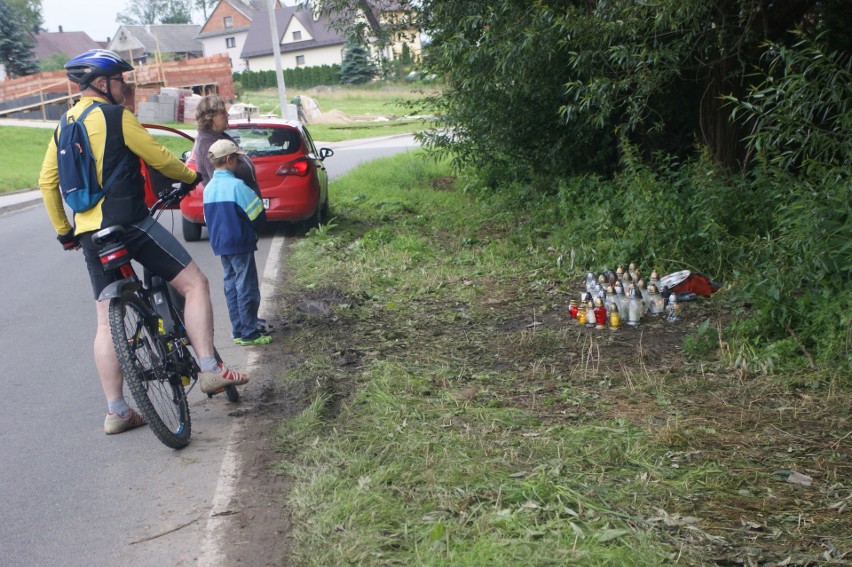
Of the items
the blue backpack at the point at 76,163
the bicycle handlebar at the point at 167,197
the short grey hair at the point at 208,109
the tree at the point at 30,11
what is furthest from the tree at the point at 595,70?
the tree at the point at 30,11

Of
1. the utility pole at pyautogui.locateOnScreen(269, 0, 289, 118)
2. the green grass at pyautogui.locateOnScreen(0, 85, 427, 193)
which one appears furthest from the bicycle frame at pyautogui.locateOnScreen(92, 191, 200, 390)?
the utility pole at pyautogui.locateOnScreen(269, 0, 289, 118)

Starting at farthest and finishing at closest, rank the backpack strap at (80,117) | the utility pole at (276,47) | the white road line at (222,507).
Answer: the utility pole at (276,47), the backpack strap at (80,117), the white road line at (222,507)

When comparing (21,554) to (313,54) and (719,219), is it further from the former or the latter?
(313,54)

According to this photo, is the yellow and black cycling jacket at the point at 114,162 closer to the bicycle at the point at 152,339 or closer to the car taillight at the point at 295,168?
the bicycle at the point at 152,339

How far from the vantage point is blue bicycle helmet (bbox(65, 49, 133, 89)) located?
16.3ft

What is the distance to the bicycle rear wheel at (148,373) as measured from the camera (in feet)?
15.9

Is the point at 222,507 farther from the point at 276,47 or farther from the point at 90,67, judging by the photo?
the point at 276,47

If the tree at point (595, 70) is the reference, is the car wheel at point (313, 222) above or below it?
below

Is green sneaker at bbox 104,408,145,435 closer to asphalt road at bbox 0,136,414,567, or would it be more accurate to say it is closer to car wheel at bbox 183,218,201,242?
asphalt road at bbox 0,136,414,567

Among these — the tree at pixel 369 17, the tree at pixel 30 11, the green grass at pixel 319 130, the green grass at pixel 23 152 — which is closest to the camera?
the tree at pixel 369 17

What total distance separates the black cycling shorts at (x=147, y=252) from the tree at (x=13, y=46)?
208 feet

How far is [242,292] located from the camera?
725 centimetres

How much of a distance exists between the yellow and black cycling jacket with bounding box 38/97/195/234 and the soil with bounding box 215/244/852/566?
149cm

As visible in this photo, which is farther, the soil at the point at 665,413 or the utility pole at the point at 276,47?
the utility pole at the point at 276,47
